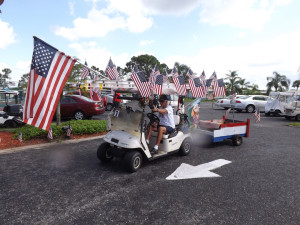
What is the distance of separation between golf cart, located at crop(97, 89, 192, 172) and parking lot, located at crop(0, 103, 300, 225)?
292 mm

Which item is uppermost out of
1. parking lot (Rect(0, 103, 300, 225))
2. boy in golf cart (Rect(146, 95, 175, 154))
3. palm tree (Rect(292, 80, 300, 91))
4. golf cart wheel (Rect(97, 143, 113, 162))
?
palm tree (Rect(292, 80, 300, 91))

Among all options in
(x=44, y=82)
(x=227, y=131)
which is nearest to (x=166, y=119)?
(x=227, y=131)

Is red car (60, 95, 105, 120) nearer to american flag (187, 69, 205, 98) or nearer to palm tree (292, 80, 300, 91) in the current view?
american flag (187, 69, 205, 98)

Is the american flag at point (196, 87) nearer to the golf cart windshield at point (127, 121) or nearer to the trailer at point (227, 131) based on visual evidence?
the trailer at point (227, 131)

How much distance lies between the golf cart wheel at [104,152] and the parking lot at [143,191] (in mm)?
155

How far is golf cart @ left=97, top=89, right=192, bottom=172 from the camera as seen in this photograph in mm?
4566

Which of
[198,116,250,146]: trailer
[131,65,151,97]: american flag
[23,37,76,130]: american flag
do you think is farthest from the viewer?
[198,116,250,146]: trailer

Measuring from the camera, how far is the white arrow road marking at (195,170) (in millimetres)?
4469

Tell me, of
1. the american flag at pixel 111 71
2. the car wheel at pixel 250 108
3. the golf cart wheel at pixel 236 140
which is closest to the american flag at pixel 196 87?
the golf cart wheel at pixel 236 140

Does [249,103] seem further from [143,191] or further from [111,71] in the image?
[143,191]

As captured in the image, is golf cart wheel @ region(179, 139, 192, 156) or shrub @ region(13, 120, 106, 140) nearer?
golf cart wheel @ region(179, 139, 192, 156)

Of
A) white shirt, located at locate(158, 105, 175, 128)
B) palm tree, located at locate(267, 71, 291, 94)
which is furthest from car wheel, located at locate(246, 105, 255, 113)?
palm tree, located at locate(267, 71, 291, 94)

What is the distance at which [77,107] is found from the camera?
11.7 m

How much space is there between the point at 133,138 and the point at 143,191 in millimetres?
1243
